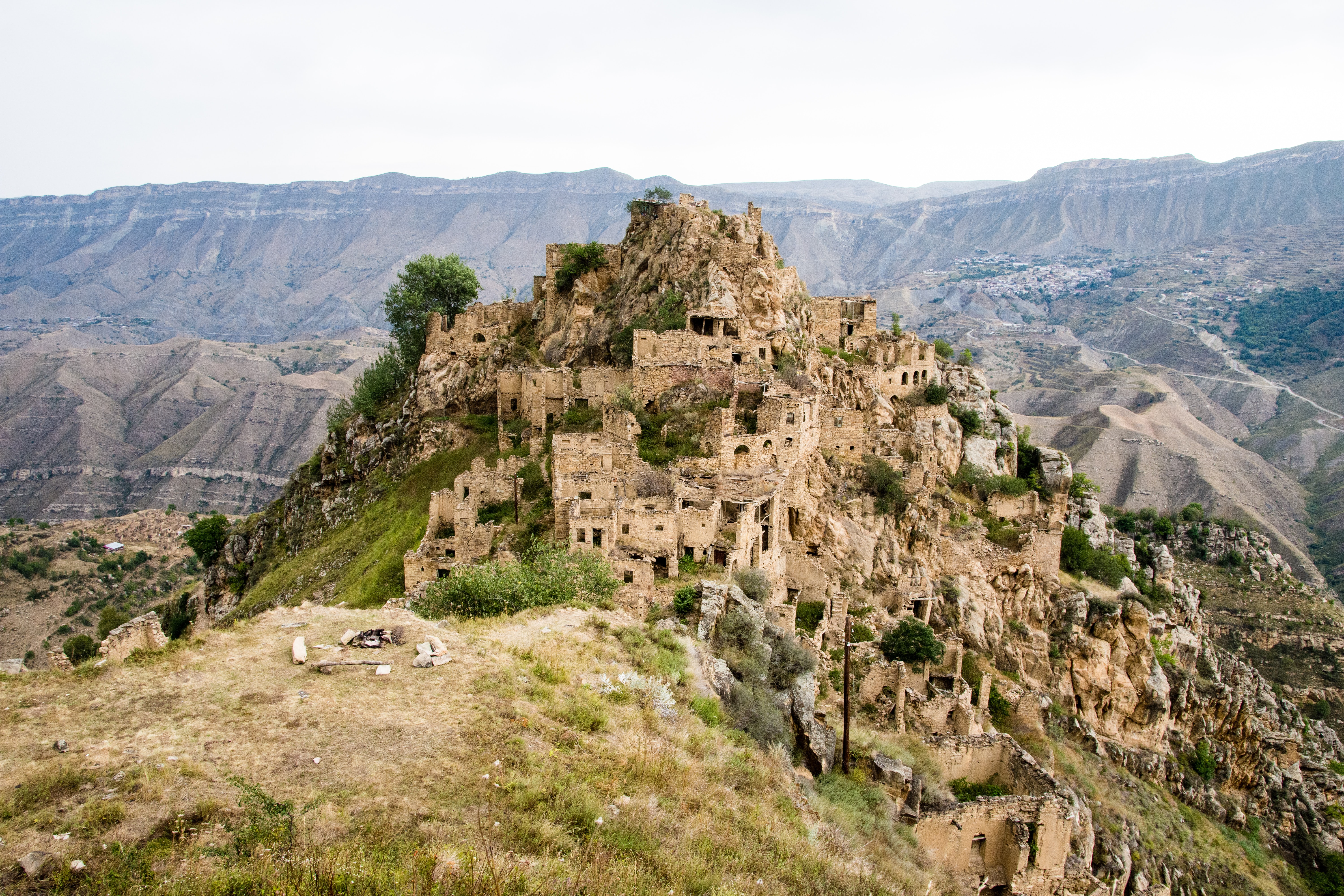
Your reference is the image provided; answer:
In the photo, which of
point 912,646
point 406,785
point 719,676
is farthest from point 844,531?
point 406,785

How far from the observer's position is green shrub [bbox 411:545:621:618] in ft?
70.5

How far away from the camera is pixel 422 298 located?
199ft

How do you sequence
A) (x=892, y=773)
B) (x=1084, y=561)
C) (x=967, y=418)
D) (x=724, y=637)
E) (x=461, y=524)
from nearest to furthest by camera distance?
(x=892, y=773)
(x=724, y=637)
(x=461, y=524)
(x=1084, y=561)
(x=967, y=418)

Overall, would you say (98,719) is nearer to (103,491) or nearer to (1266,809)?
(1266,809)

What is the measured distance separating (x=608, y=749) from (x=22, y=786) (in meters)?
8.37

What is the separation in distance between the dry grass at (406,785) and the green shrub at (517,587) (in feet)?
13.2

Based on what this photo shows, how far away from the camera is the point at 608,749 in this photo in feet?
46.4

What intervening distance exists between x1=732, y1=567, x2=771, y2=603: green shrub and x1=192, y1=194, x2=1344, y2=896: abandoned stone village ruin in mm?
486

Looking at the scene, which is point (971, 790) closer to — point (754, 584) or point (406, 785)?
point (754, 584)

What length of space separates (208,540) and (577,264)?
3619 cm

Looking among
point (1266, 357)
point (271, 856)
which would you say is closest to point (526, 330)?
point (271, 856)

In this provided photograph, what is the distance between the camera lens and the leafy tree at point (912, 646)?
1200 inches

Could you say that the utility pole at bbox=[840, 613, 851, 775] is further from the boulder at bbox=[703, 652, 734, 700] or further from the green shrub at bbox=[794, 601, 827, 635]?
the green shrub at bbox=[794, 601, 827, 635]

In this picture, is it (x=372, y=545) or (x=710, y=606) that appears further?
(x=372, y=545)
